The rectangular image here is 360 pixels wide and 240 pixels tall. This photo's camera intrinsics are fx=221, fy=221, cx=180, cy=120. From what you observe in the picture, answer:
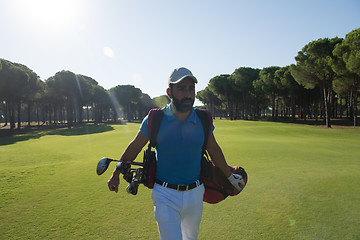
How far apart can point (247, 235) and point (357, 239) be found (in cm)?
178

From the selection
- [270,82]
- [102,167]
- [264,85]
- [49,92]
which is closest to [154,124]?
[102,167]

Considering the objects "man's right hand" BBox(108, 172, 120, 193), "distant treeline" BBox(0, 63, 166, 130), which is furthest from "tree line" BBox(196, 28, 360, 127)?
"distant treeline" BBox(0, 63, 166, 130)

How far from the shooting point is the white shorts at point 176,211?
239cm

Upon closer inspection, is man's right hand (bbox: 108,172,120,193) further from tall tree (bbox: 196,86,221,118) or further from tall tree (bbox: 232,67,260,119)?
tall tree (bbox: 196,86,221,118)

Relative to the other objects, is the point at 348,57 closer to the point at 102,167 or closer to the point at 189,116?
the point at 189,116

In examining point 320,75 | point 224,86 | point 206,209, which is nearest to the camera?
point 206,209

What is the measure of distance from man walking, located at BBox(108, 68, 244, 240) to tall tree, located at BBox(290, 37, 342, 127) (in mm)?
37142

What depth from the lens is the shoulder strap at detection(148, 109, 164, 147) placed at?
2.66 m

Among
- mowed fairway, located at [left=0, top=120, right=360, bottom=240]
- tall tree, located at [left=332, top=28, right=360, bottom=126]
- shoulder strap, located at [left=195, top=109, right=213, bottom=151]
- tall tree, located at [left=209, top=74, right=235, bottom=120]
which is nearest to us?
shoulder strap, located at [left=195, top=109, right=213, bottom=151]

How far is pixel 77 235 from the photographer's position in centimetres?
388

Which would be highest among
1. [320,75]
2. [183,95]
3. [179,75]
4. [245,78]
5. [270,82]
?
[245,78]

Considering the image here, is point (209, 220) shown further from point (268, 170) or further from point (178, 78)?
point (268, 170)

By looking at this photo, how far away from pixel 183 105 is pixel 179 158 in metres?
0.64

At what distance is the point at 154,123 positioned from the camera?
267cm
